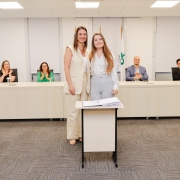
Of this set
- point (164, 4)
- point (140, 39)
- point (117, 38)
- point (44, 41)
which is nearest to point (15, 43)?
point (44, 41)

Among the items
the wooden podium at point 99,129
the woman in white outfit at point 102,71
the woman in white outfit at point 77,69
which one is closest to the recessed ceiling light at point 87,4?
the woman in white outfit at point 77,69

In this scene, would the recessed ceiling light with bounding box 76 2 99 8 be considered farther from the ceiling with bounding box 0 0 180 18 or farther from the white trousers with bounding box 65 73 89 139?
the white trousers with bounding box 65 73 89 139

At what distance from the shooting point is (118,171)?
7.24ft

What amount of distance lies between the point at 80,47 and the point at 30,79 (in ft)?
15.1

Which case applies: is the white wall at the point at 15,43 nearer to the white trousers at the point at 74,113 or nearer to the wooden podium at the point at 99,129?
the white trousers at the point at 74,113

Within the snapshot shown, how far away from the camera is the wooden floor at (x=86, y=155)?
7.06 feet

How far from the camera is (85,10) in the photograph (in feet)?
18.7

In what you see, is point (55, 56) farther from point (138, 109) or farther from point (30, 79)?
point (138, 109)

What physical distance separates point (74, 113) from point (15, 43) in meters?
4.82

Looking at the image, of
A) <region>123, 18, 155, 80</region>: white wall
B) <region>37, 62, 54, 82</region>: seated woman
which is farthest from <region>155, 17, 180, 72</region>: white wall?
<region>37, 62, 54, 82</region>: seated woman

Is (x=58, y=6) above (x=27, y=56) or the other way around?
above

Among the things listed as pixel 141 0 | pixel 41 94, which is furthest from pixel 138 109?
→ pixel 141 0

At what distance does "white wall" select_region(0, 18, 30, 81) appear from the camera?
666 cm

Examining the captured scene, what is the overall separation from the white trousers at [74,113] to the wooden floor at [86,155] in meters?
0.17
